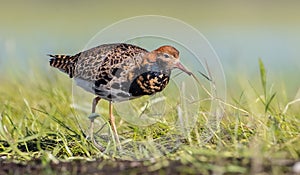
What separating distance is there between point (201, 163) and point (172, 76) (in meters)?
1.06

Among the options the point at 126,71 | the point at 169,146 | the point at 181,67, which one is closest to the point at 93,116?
the point at 126,71

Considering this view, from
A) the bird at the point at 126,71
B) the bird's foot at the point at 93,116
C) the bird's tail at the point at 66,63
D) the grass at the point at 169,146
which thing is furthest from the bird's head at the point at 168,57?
the bird's tail at the point at 66,63

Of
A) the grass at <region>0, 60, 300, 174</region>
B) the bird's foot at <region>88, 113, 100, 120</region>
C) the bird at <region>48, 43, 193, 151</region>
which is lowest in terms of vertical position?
the grass at <region>0, 60, 300, 174</region>

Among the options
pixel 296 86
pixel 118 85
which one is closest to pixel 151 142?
pixel 118 85

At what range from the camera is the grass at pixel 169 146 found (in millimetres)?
4387

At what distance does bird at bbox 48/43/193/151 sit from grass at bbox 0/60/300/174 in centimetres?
21

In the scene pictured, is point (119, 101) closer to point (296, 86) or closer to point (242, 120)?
point (242, 120)

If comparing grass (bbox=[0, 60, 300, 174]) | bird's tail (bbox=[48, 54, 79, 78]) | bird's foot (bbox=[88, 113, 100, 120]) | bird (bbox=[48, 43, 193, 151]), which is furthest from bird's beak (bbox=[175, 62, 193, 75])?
bird's tail (bbox=[48, 54, 79, 78])

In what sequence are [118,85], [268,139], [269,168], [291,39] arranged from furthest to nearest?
[291,39]
[118,85]
[268,139]
[269,168]

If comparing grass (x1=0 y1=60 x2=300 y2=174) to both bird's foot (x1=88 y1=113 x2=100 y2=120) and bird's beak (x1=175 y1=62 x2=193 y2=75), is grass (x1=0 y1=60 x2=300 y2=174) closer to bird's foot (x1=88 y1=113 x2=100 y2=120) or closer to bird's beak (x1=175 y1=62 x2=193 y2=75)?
bird's foot (x1=88 y1=113 x2=100 y2=120)

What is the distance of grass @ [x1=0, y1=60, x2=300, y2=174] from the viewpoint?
173 inches

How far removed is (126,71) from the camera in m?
5.23

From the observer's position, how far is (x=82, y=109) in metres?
5.75

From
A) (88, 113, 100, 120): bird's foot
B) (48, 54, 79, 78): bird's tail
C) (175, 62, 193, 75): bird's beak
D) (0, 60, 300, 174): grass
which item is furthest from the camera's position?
(48, 54, 79, 78): bird's tail
